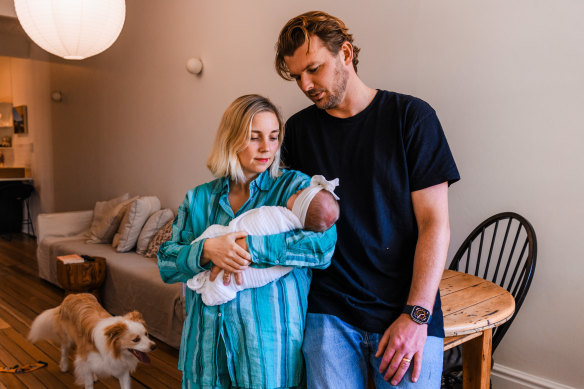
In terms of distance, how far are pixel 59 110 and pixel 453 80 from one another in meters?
6.39

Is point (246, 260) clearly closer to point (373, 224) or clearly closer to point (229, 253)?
point (229, 253)

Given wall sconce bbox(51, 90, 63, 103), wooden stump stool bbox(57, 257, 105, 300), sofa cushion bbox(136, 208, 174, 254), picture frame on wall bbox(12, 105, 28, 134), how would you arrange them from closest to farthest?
wooden stump stool bbox(57, 257, 105, 300)
sofa cushion bbox(136, 208, 174, 254)
wall sconce bbox(51, 90, 63, 103)
picture frame on wall bbox(12, 105, 28, 134)

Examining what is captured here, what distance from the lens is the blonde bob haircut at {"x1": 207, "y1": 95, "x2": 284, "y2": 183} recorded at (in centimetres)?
135

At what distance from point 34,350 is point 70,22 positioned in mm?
2254

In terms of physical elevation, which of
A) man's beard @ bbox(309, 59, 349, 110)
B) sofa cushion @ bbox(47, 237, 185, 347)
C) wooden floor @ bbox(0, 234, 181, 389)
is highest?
man's beard @ bbox(309, 59, 349, 110)

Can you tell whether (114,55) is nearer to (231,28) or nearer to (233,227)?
(231,28)

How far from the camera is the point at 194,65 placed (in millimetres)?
3844

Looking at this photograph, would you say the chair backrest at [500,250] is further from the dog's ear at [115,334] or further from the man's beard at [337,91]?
the dog's ear at [115,334]

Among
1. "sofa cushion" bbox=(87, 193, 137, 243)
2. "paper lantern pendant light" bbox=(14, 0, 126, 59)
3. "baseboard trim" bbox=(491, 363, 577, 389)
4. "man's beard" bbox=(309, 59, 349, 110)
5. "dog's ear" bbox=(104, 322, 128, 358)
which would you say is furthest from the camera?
"sofa cushion" bbox=(87, 193, 137, 243)

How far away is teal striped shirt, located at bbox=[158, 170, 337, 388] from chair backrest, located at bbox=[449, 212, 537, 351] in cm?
111

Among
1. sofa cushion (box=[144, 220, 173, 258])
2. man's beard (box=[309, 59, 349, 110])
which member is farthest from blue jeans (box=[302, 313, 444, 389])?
sofa cushion (box=[144, 220, 173, 258])

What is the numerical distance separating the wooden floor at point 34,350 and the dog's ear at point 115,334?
46cm

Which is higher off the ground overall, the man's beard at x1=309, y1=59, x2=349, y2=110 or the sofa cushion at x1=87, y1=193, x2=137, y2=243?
the man's beard at x1=309, y1=59, x2=349, y2=110

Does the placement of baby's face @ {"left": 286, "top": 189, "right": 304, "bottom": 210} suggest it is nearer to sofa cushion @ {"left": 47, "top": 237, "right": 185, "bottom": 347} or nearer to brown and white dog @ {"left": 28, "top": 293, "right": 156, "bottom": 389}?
brown and white dog @ {"left": 28, "top": 293, "right": 156, "bottom": 389}
